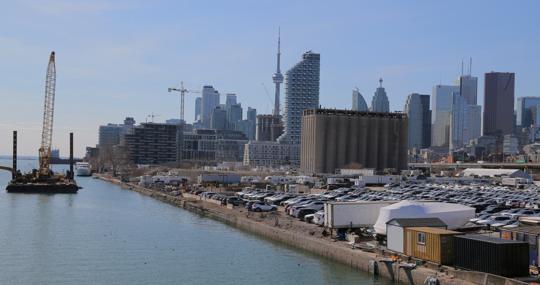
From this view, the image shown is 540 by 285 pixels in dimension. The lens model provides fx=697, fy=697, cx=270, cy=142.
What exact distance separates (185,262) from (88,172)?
9489cm

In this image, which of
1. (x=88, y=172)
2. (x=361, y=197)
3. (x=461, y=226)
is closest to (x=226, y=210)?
(x=361, y=197)

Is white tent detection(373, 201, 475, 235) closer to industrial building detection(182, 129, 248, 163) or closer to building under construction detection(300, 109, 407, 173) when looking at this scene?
building under construction detection(300, 109, 407, 173)

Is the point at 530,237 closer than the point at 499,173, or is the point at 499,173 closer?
the point at 530,237

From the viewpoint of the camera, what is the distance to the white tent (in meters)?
21.7

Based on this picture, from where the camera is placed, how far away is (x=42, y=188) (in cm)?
6097

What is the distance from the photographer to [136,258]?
881 inches

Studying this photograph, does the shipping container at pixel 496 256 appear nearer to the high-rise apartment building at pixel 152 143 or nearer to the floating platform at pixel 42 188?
the floating platform at pixel 42 188

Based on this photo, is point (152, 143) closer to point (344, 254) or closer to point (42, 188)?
point (42, 188)

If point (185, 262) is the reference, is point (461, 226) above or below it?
above

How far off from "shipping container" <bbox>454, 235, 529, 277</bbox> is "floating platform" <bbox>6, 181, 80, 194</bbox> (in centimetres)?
4892

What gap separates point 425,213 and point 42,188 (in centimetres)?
4628

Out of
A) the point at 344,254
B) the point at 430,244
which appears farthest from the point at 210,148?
the point at 430,244

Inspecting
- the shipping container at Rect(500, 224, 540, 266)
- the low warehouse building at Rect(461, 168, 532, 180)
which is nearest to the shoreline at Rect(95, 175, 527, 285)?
the shipping container at Rect(500, 224, 540, 266)

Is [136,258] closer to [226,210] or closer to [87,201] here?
[226,210]
